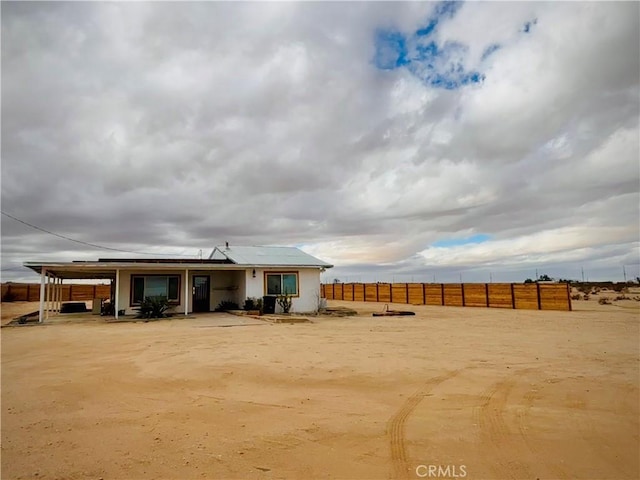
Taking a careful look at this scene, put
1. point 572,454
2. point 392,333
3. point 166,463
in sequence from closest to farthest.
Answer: point 166,463
point 572,454
point 392,333

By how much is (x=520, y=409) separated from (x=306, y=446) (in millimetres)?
3030

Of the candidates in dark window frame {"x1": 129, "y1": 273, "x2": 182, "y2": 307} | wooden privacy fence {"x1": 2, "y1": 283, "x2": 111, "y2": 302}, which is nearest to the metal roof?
dark window frame {"x1": 129, "y1": 273, "x2": 182, "y2": 307}

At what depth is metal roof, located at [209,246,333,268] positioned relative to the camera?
22875 mm

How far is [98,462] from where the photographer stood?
13.8ft

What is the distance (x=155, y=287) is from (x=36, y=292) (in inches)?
1055

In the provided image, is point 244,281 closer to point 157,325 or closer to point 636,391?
point 157,325

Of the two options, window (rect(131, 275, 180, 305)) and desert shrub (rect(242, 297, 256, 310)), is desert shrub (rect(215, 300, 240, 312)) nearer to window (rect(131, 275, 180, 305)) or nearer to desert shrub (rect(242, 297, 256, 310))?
desert shrub (rect(242, 297, 256, 310))

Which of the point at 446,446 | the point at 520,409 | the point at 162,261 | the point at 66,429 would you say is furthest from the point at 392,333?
the point at 162,261

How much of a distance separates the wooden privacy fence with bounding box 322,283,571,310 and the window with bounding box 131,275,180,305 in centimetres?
1738

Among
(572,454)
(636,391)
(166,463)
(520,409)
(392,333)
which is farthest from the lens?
(392,333)

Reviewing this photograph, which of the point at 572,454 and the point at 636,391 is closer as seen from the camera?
the point at 572,454

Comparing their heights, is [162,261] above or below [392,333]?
above

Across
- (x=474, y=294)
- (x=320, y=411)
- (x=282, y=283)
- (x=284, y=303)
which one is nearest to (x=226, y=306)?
(x=282, y=283)

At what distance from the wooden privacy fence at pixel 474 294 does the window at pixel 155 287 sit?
17.4 m
